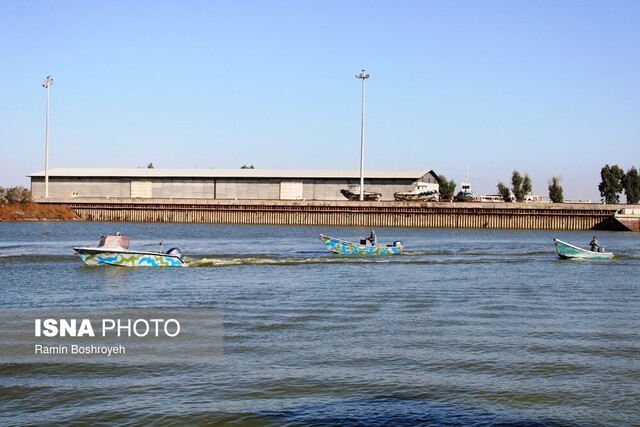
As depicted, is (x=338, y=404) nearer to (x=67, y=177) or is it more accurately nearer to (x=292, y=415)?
(x=292, y=415)

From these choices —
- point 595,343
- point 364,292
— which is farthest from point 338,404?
Result: point 364,292

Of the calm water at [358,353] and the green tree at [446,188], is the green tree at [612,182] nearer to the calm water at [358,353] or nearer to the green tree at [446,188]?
the green tree at [446,188]

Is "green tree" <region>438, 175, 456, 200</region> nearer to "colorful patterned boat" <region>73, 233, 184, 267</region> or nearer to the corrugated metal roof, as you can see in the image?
the corrugated metal roof

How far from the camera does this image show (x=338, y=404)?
55.8 feet

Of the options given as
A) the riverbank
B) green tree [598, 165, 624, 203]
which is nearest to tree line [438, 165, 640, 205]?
green tree [598, 165, 624, 203]

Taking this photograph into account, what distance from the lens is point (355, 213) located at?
4461 inches

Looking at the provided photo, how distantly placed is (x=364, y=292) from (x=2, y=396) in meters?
19.6

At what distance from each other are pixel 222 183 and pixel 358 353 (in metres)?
111

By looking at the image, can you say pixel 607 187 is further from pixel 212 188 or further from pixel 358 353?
pixel 358 353

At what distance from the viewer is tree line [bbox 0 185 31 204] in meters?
120

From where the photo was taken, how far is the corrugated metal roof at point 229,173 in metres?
129

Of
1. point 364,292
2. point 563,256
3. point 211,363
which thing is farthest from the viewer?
point 563,256

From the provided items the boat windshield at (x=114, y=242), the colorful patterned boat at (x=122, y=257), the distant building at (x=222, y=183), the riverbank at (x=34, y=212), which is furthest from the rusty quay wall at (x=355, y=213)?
the colorful patterned boat at (x=122, y=257)

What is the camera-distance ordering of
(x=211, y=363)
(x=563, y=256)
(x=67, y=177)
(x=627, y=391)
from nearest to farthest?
(x=627, y=391)
(x=211, y=363)
(x=563, y=256)
(x=67, y=177)
